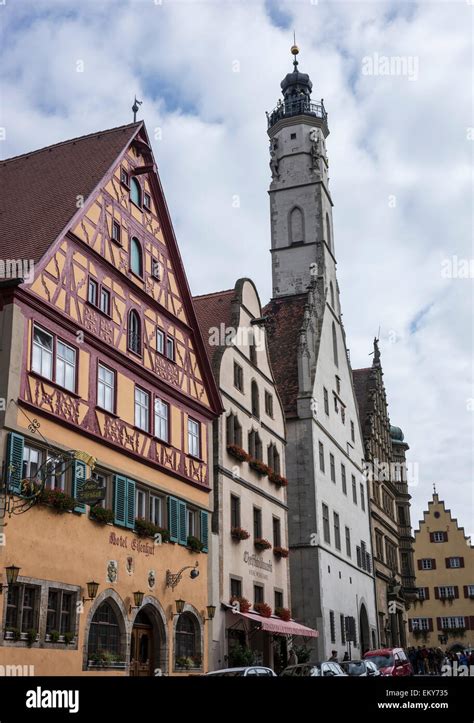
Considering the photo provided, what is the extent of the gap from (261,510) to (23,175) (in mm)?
15171

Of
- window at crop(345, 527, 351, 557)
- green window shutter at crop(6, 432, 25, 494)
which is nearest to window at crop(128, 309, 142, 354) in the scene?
green window shutter at crop(6, 432, 25, 494)

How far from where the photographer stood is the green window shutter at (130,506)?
77.6 ft

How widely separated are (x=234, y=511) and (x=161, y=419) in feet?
21.1

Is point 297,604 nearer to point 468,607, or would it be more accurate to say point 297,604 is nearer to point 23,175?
point 23,175

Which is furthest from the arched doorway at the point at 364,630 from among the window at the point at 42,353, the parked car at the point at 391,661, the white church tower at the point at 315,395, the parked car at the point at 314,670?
the window at the point at 42,353

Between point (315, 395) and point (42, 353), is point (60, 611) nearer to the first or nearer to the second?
point (42, 353)

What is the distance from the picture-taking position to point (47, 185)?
25.5 m

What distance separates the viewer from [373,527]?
180 ft

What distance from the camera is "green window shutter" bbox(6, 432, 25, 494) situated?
61.9 feet

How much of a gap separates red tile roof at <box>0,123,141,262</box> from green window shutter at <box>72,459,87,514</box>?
5.03 metres

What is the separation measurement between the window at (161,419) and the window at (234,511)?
221 inches

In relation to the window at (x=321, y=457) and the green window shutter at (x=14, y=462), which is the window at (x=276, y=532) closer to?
the window at (x=321, y=457)

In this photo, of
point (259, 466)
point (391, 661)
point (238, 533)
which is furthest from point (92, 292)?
point (391, 661)
